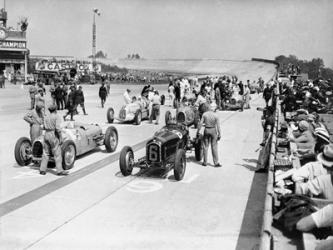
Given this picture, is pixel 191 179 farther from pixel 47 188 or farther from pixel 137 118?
pixel 137 118

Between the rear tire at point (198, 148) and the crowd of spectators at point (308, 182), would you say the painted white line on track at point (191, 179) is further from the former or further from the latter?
the crowd of spectators at point (308, 182)

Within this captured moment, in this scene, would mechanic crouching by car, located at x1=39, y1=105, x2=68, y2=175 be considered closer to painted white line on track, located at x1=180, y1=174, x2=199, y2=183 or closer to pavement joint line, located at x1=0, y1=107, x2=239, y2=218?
pavement joint line, located at x1=0, y1=107, x2=239, y2=218

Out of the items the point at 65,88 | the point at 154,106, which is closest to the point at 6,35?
the point at 65,88

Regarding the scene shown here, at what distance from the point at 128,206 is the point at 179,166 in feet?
6.93

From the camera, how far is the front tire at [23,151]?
1109cm

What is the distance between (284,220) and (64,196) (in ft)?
15.2

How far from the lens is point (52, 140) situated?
10.2 m

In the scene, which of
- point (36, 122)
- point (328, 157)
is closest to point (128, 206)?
point (328, 157)

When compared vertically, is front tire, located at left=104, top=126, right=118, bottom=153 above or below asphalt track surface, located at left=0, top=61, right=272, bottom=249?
above

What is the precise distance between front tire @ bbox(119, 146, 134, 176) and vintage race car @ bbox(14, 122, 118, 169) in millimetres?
1512

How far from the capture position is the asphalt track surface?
6680mm

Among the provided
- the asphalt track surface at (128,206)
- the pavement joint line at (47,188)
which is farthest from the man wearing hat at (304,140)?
the pavement joint line at (47,188)

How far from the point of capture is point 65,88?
82.5 feet

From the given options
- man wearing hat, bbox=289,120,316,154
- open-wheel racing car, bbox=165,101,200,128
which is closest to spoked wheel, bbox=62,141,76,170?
man wearing hat, bbox=289,120,316,154
